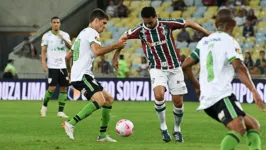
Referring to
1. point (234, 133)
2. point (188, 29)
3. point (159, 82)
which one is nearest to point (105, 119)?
point (159, 82)

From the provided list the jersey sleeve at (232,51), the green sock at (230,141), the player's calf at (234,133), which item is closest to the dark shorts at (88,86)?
the jersey sleeve at (232,51)

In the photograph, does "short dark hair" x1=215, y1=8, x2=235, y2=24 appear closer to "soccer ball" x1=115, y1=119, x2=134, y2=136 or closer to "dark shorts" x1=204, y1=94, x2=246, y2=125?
"dark shorts" x1=204, y1=94, x2=246, y2=125

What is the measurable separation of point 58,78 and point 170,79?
7.15m

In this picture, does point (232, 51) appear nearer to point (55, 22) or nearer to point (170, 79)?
point (170, 79)

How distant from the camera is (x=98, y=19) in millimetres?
13094

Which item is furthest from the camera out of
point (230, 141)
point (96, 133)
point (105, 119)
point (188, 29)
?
point (188, 29)

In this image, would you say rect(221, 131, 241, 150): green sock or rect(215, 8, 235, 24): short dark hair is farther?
rect(215, 8, 235, 24): short dark hair

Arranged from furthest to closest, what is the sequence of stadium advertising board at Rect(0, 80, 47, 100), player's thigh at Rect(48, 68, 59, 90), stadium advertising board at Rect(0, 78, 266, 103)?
stadium advertising board at Rect(0, 80, 47, 100), stadium advertising board at Rect(0, 78, 266, 103), player's thigh at Rect(48, 68, 59, 90)

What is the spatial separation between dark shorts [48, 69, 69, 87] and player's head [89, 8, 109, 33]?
687 cm

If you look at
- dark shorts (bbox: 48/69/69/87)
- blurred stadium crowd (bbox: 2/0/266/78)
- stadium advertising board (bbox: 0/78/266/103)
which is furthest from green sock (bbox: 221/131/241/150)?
blurred stadium crowd (bbox: 2/0/266/78)

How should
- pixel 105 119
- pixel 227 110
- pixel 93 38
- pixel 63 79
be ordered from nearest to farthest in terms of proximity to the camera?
pixel 227 110, pixel 93 38, pixel 105 119, pixel 63 79

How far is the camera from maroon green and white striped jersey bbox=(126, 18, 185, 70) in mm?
13258

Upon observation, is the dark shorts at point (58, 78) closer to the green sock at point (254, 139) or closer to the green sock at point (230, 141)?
the green sock at point (254, 139)

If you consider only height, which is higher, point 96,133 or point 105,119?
point 105,119
